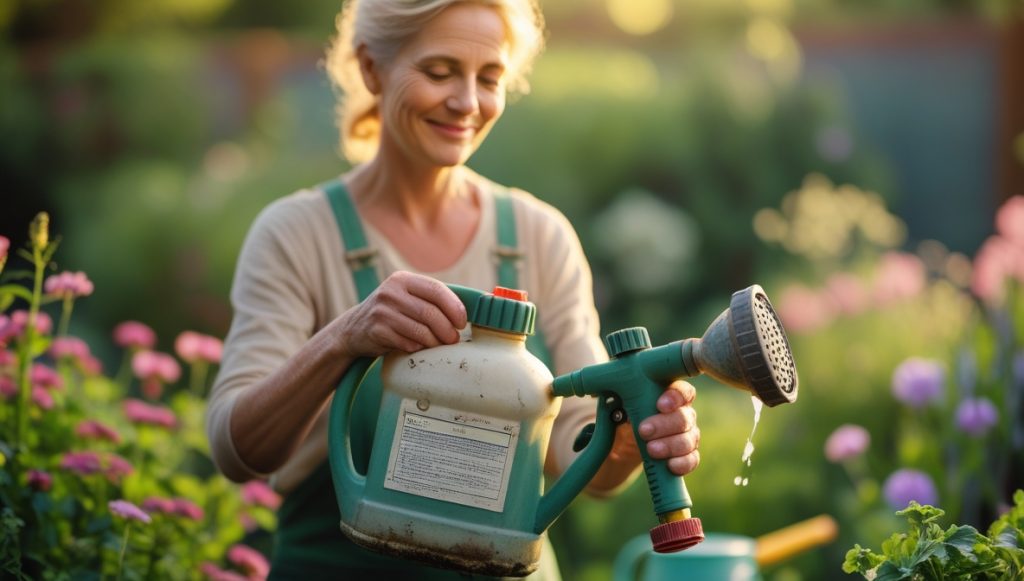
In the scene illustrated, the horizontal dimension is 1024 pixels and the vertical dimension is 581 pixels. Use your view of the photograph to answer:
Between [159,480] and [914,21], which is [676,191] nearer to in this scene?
[914,21]

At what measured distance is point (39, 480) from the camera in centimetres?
192

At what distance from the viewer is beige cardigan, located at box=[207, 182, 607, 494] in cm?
177

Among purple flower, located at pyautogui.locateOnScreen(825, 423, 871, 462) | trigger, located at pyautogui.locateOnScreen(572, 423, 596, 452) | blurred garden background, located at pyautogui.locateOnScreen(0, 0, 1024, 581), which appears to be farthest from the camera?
blurred garden background, located at pyautogui.locateOnScreen(0, 0, 1024, 581)

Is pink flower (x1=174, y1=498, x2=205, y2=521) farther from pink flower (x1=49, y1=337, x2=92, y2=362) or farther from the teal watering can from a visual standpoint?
the teal watering can

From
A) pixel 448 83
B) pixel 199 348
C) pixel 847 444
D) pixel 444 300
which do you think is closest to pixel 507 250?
pixel 448 83

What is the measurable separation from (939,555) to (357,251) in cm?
91

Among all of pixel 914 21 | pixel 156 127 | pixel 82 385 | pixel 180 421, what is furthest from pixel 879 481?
pixel 914 21

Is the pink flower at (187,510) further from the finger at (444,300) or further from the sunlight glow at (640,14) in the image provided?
the sunlight glow at (640,14)

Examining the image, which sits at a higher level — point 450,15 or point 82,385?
point 450,15

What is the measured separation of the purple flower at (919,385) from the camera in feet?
10.0

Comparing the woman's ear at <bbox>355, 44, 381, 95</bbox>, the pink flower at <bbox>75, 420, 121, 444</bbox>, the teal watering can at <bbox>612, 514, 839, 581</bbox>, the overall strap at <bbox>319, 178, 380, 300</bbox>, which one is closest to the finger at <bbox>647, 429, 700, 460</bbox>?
the overall strap at <bbox>319, 178, 380, 300</bbox>

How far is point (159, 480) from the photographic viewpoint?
225 cm

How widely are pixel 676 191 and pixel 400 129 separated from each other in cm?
406

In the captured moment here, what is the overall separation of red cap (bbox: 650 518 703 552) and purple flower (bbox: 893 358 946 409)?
186 cm
